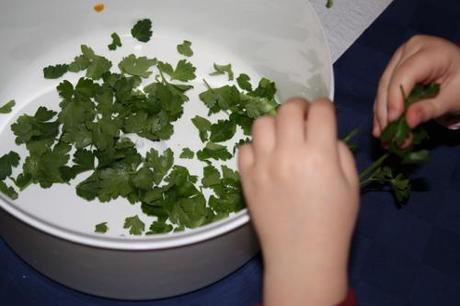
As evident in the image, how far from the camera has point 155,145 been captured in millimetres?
938

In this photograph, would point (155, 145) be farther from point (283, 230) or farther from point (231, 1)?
point (283, 230)

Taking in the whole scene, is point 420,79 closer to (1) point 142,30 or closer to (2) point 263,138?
(2) point 263,138

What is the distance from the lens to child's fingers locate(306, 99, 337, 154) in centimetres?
54

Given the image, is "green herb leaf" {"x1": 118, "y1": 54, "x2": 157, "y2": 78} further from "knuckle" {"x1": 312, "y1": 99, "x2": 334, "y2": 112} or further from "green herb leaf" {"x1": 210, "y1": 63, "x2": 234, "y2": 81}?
"knuckle" {"x1": 312, "y1": 99, "x2": 334, "y2": 112}

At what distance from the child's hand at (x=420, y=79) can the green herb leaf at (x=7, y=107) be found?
2.00 feet

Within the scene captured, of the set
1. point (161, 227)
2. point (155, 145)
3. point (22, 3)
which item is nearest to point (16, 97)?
point (22, 3)

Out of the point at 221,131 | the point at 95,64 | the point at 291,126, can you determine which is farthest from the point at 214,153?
the point at 291,126

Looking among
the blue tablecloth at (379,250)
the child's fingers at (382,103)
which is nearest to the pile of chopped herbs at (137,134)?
the blue tablecloth at (379,250)

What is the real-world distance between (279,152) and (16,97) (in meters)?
0.62

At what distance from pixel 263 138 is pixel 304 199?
0.07 meters

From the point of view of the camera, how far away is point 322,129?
536 millimetres

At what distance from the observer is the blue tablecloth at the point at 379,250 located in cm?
83

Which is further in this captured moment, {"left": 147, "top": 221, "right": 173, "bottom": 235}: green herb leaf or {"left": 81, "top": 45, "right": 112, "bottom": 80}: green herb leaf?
{"left": 81, "top": 45, "right": 112, "bottom": 80}: green herb leaf

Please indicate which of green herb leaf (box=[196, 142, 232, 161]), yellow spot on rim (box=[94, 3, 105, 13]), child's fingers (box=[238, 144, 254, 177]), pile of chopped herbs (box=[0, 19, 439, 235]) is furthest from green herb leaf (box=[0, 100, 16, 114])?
child's fingers (box=[238, 144, 254, 177])
